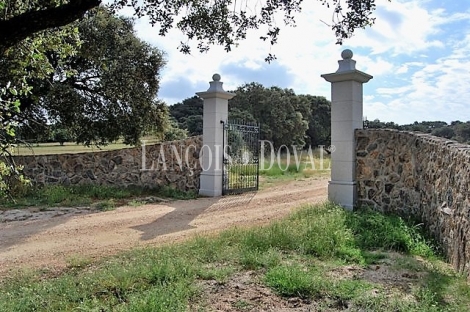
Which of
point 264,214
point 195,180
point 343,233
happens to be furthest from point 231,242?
point 195,180

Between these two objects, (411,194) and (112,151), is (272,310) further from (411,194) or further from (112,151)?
(112,151)

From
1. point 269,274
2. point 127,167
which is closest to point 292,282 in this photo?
point 269,274

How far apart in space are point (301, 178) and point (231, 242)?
8.74 metres

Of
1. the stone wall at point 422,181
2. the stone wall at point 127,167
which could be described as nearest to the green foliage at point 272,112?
the stone wall at point 127,167

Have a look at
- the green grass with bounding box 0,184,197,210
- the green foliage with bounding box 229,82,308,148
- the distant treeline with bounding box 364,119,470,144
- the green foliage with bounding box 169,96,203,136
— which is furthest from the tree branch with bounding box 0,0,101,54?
the green foliage with bounding box 229,82,308,148

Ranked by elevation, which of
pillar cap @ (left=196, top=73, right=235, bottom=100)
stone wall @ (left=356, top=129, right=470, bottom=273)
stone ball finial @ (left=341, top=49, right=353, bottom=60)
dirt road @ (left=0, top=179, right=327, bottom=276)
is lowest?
dirt road @ (left=0, top=179, right=327, bottom=276)

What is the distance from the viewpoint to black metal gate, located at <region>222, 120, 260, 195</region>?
10430 mm

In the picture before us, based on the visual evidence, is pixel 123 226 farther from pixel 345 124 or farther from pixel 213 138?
pixel 345 124

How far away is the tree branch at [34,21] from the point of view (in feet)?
7.95

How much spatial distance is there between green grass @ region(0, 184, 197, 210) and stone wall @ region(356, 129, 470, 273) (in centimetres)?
465

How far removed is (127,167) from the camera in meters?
10.4

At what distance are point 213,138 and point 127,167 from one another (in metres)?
2.47

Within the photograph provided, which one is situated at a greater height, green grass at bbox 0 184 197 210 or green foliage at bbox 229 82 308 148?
green foliage at bbox 229 82 308 148

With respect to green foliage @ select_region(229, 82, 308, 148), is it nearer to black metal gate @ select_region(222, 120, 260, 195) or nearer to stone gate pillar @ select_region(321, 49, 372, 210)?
black metal gate @ select_region(222, 120, 260, 195)
